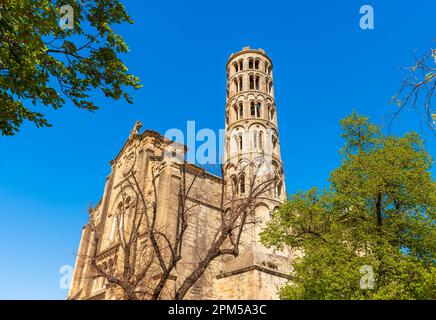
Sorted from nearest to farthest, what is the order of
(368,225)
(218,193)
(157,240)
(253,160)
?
(368,225) < (157,240) < (218,193) < (253,160)

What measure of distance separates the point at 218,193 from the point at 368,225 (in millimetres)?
15644

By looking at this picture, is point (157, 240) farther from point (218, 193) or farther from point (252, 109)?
point (252, 109)

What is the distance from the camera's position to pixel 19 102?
790 cm

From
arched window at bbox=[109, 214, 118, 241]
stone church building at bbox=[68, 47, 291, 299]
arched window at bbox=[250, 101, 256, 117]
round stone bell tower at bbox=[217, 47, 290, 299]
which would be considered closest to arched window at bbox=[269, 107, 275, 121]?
round stone bell tower at bbox=[217, 47, 290, 299]

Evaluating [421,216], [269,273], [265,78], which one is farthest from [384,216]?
[265,78]

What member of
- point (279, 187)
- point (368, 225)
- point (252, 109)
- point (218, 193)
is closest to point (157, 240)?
point (218, 193)

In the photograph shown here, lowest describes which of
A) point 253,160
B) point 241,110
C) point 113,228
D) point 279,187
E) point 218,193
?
point 113,228

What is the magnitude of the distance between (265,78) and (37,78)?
99.5 feet

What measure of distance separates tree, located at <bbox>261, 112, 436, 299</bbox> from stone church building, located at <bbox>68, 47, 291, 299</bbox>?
4.06 m

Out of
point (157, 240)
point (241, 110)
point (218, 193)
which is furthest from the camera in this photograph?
point (241, 110)

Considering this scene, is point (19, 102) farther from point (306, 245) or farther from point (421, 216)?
point (421, 216)

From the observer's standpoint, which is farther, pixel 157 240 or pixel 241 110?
pixel 241 110

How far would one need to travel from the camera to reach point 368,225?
12781mm

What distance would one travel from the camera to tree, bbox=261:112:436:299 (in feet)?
37.0
